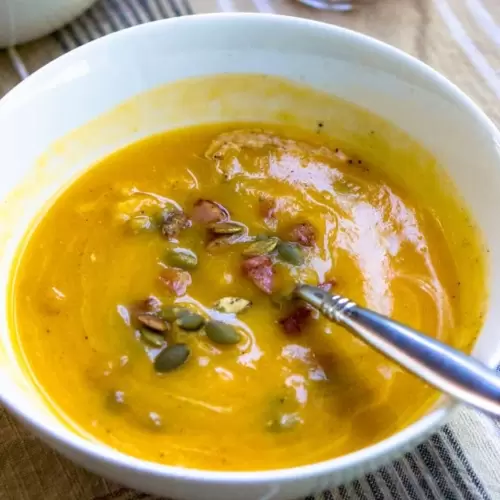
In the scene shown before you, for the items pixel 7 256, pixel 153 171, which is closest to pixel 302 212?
pixel 153 171

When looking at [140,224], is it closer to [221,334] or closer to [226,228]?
[226,228]

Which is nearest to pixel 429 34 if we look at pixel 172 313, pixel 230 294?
pixel 230 294

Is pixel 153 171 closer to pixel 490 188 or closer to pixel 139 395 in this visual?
pixel 139 395

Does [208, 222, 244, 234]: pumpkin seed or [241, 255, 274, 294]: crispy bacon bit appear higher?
[208, 222, 244, 234]: pumpkin seed

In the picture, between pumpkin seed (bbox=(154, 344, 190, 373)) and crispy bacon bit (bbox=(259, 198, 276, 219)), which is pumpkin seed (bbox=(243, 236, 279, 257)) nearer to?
crispy bacon bit (bbox=(259, 198, 276, 219))

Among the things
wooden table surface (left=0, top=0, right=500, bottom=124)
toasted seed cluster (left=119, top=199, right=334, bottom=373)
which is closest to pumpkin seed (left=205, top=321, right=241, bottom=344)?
toasted seed cluster (left=119, top=199, right=334, bottom=373)

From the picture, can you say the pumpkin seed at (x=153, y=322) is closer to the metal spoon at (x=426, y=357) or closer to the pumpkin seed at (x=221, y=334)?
the pumpkin seed at (x=221, y=334)
